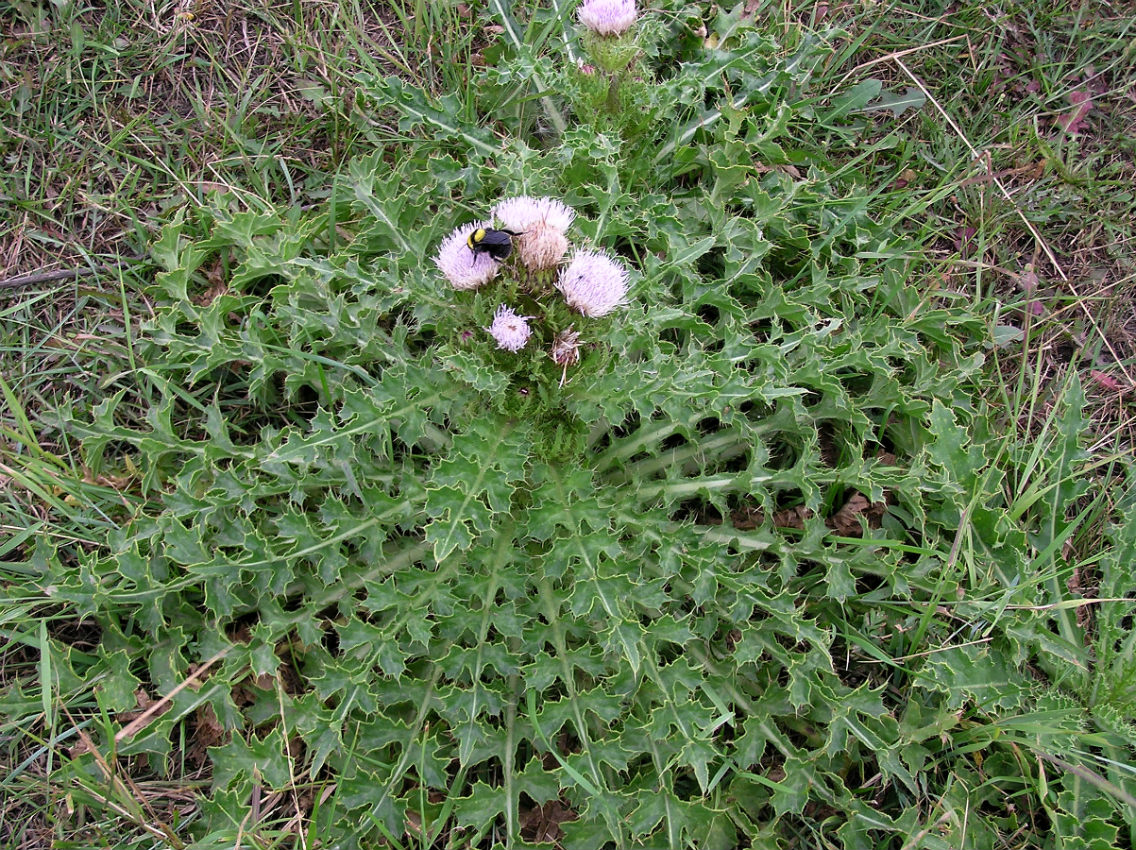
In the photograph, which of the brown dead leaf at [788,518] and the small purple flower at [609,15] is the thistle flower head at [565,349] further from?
the small purple flower at [609,15]

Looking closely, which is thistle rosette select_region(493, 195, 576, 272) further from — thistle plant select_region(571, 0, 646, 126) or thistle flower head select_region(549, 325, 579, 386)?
thistle plant select_region(571, 0, 646, 126)

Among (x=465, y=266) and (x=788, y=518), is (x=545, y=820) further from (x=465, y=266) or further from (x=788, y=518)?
(x=465, y=266)

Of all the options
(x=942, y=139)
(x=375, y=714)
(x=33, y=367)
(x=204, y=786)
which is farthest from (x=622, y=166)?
(x=204, y=786)

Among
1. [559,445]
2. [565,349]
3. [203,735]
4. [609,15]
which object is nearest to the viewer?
[565,349]

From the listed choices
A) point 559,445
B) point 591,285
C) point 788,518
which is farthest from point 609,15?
point 788,518

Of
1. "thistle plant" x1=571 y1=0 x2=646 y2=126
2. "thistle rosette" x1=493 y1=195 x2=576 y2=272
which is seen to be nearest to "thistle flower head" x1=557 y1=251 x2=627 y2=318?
"thistle rosette" x1=493 y1=195 x2=576 y2=272

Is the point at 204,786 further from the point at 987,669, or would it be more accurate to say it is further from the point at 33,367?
the point at 987,669
